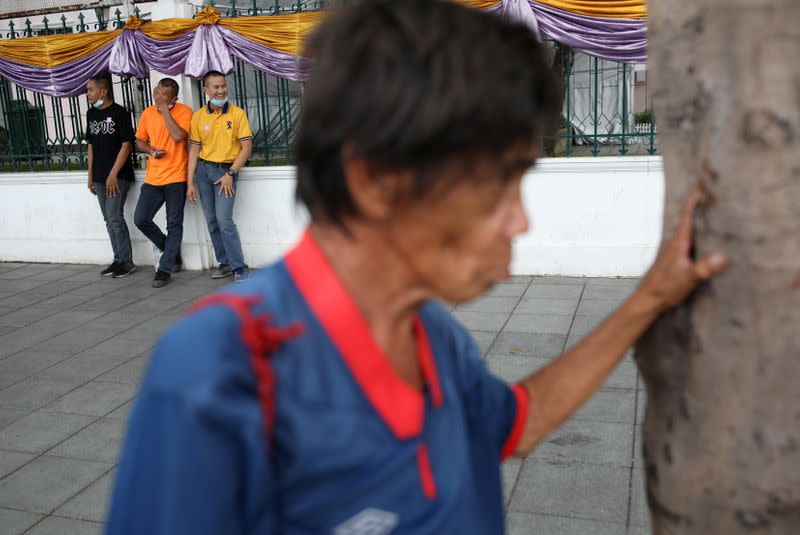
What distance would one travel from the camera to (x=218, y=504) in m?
0.93

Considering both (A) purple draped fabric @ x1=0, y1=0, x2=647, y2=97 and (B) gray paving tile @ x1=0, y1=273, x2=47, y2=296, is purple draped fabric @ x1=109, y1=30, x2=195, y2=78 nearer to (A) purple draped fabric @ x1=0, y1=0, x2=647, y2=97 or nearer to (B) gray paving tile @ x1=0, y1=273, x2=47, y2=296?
(A) purple draped fabric @ x1=0, y1=0, x2=647, y2=97

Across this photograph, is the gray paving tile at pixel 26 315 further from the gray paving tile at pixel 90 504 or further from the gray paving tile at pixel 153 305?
the gray paving tile at pixel 90 504

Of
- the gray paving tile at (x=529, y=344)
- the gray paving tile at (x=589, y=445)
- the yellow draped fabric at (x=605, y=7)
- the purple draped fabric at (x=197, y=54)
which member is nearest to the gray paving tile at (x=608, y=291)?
the gray paving tile at (x=529, y=344)

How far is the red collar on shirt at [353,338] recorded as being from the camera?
3.35ft

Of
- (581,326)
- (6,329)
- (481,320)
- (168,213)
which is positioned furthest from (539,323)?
(6,329)

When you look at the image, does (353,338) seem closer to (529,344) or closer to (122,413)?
(122,413)

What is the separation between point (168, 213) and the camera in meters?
7.76

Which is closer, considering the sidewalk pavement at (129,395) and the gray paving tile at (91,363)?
the sidewalk pavement at (129,395)

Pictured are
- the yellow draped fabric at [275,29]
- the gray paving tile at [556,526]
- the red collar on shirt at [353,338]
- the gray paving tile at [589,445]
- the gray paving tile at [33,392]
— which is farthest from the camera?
the yellow draped fabric at [275,29]

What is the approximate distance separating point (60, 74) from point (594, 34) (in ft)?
17.0

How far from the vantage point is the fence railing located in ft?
22.3

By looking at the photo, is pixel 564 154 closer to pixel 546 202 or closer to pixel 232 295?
pixel 546 202

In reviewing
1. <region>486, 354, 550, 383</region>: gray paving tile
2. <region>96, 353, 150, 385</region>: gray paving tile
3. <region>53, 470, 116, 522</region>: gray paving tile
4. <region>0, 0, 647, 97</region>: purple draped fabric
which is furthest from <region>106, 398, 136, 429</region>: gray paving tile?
<region>0, 0, 647, 97</region>: purple draped fabric

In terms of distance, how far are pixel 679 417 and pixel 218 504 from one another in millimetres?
722
